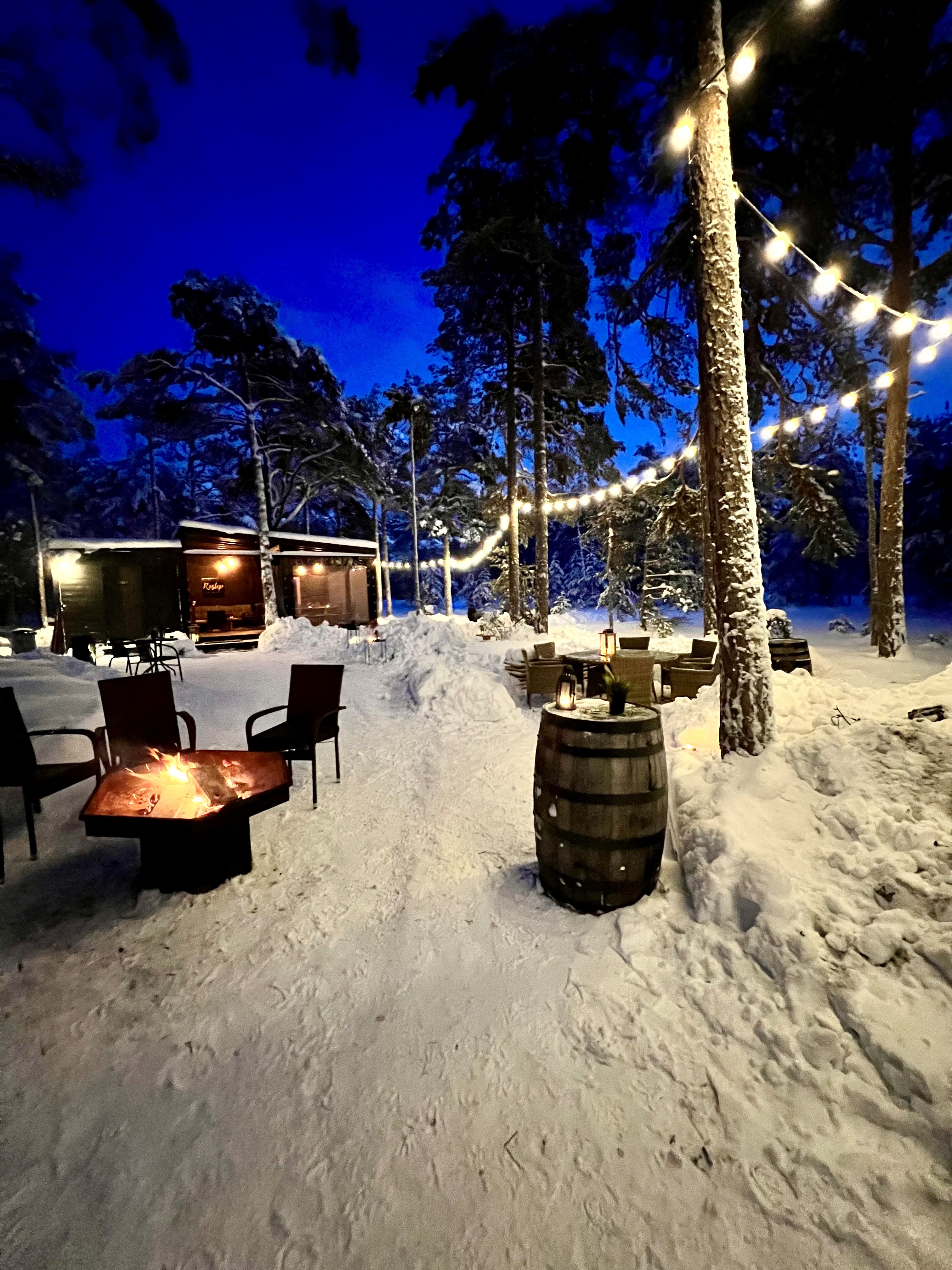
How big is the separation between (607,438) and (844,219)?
7.88 meters

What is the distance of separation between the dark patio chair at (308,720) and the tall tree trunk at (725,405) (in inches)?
135

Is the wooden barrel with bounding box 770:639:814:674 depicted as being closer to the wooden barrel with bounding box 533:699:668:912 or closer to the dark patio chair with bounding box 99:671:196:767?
the wooden barrel with bounding box 533:699:668:912

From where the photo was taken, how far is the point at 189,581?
787 inches

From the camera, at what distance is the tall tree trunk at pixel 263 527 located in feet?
58.5

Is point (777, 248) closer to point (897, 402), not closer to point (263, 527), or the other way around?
point (897, 402)

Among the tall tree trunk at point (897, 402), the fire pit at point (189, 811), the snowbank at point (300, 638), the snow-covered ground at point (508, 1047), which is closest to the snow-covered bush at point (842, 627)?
the tall tree trunk at point (897, 402)

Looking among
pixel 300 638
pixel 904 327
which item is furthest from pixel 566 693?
pixel 300 638

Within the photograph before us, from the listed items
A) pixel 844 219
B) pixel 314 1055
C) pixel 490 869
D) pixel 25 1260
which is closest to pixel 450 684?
pixel 490 869

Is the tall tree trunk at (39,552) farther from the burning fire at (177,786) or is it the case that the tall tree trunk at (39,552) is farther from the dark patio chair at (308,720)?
the burning fire at (177,786)

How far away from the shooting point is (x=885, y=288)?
11211 millimetres

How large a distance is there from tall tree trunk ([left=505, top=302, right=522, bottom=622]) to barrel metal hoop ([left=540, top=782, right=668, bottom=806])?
1413cm

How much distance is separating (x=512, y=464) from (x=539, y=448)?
10.3ft

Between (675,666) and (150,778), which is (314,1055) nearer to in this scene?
(150,778)

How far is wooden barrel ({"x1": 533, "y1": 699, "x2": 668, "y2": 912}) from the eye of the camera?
286cm
